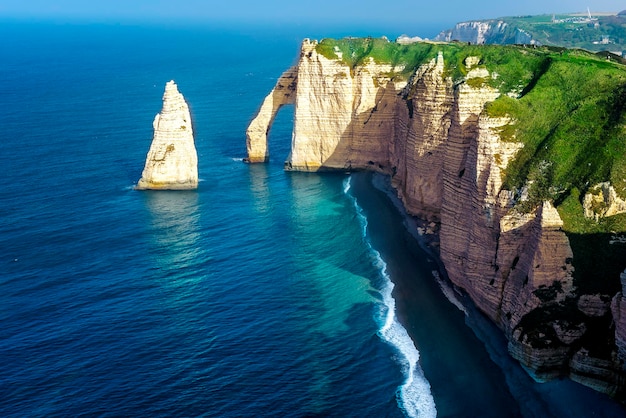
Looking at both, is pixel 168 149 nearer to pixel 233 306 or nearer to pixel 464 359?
pixel 233 306

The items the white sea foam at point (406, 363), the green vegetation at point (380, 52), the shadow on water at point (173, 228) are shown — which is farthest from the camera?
the green vegetation at point (380, 52)

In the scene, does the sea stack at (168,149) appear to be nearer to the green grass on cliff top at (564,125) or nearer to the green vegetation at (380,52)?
the green vegetation at (380,52)

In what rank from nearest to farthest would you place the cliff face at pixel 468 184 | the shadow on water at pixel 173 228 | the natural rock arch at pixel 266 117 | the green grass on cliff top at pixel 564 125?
the cliff face at pixel 468 184 < the green grass on cliff top at pixel 564 125 < the shadow on water at pixel 173 228 < the natural rock arch at pixel 266 117

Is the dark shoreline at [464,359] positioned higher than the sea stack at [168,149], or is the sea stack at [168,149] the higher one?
the sea stack at [168,149]

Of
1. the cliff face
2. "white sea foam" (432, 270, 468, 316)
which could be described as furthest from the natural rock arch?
"white sea foam" (432, 270, 468, 316)

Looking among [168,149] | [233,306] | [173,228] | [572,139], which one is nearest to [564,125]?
[572,139]

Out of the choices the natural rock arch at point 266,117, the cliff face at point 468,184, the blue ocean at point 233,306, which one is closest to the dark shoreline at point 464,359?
the blue ocean at point 233,306
